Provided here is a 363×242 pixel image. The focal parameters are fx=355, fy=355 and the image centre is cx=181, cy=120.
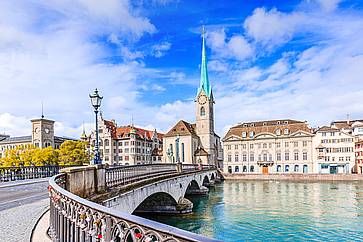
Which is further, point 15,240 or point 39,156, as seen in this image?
point 39,156

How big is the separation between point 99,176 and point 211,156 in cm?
8014

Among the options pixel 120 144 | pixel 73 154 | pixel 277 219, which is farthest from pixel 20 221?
pixel 120 144

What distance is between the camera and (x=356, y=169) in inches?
2908

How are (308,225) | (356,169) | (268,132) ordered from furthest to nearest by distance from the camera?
(268,132), (356,169), (308,225)

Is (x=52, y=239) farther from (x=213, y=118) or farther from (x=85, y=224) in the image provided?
(x=213, y=118)

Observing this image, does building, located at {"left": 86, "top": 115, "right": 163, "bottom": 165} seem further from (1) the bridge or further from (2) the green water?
(1) the bridge

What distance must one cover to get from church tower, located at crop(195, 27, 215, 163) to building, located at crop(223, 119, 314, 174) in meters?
5.31

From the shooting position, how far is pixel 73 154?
2457 inches

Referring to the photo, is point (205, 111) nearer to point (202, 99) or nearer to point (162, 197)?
point (202, 99)

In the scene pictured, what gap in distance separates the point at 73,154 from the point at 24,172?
3283 cm

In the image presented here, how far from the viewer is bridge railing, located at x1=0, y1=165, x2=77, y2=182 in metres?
27.2

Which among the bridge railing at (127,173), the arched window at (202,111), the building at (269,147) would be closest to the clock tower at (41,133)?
the arched window at (202,111)

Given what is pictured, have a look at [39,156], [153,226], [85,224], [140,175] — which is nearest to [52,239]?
[85,224]

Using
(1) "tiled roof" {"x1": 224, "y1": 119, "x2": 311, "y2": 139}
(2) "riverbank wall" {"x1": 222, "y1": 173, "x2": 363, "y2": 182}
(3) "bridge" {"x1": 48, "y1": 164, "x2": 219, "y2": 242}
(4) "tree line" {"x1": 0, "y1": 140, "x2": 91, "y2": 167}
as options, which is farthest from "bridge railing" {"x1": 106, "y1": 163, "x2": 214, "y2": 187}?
(1) "tiled roof" {"x1": 224, "y1": 119, "x2": 311, "y2": 139}
